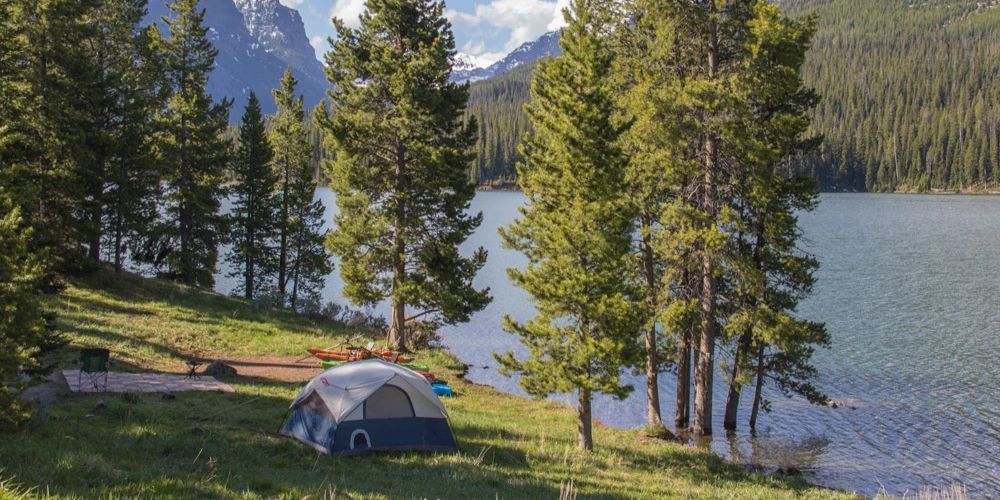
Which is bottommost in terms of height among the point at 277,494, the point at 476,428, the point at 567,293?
the point at 476,428

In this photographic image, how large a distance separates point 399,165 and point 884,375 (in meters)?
23.4

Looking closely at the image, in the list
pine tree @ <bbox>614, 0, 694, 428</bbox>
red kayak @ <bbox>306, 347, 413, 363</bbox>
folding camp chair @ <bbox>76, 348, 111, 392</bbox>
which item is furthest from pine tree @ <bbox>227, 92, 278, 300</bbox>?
pine tree @ <bbox>614, 0, 694, 428</bbox>

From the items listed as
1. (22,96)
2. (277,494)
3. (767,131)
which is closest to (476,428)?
(277,494)

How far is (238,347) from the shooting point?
80.5 ft

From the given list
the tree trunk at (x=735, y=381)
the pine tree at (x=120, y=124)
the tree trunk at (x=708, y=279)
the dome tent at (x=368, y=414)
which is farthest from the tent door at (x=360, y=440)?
the pine tree at (x=120, y=124)

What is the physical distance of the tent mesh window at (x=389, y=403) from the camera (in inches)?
556

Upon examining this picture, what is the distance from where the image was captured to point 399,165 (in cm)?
2577

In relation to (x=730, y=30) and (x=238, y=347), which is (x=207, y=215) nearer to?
(x=238, y=347)

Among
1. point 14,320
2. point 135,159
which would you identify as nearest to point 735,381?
point 14,320

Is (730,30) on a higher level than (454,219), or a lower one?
higher

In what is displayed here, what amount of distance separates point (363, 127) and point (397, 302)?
691 cm

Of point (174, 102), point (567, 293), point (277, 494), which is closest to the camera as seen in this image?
point (277, 494)

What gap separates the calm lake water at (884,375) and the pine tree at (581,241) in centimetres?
778

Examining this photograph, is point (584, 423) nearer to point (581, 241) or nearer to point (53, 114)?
point (581, 241)
